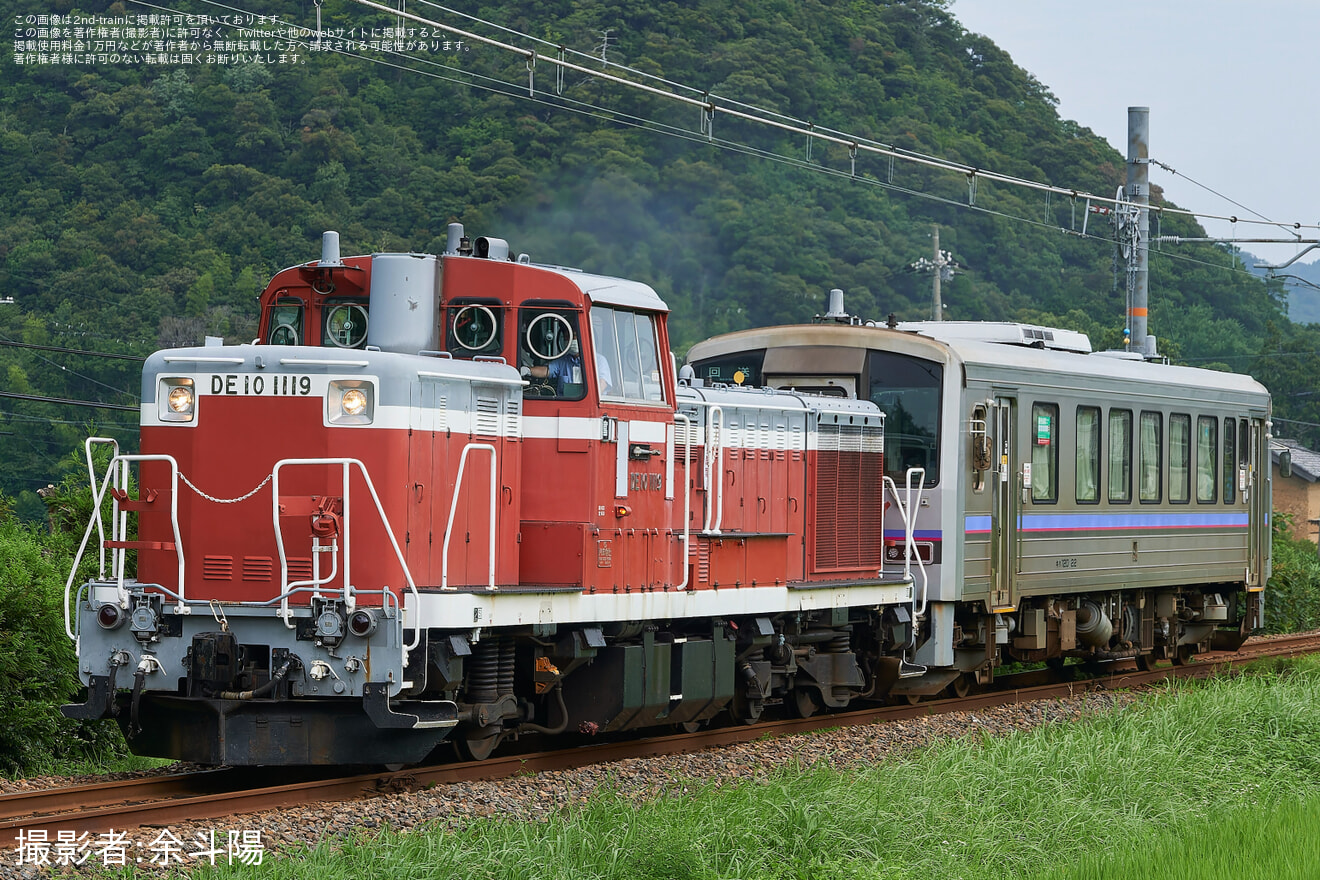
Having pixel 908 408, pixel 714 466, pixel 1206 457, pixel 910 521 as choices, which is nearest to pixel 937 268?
pixel 1206 457

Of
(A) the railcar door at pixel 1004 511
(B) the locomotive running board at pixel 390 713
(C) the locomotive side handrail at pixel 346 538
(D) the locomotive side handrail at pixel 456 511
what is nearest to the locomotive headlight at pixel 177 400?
(C) the locomotive side handrail at pixel 346 538

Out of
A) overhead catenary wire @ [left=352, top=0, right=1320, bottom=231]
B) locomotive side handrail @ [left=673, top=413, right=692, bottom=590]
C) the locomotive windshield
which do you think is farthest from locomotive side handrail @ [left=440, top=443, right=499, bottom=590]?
the locomotive windshield

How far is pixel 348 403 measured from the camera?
369 inches

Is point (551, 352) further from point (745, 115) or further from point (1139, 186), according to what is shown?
point (1139, 186)

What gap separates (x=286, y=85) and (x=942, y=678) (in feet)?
103

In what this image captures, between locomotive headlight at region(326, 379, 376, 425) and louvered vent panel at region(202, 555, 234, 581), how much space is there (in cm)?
112

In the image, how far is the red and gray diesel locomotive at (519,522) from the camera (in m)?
9.27

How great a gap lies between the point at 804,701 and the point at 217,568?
20.7 ft

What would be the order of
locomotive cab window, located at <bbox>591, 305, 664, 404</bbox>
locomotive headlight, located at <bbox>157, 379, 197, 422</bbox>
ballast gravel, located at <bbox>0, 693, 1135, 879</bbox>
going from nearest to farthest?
ballast gravel, located at <bbox>0, 693, 1135, 879</bbox> < locomotive headlight, located at <bbox>157, 379, 197, 422</bbox> < locomotive cab window, located at <bbox>591, 305, 664, 404</bbox>

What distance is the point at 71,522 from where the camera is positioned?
589 inches

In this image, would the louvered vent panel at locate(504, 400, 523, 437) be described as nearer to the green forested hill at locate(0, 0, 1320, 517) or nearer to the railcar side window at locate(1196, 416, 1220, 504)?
the railcar side window at locate(1196, 416, 1220, 504)

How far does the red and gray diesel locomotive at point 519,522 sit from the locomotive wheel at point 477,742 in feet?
0.07

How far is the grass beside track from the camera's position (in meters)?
7.61

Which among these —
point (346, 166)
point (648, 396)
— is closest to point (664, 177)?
point (346, 166)
